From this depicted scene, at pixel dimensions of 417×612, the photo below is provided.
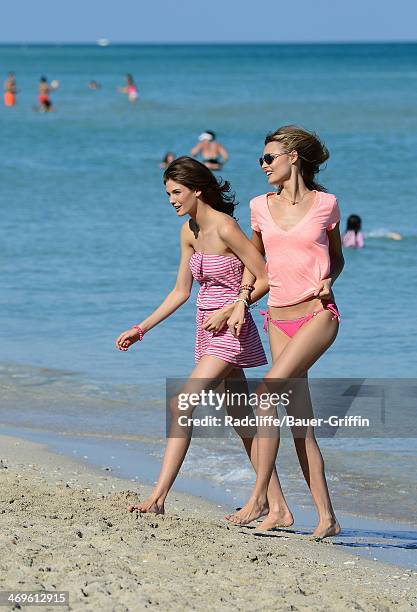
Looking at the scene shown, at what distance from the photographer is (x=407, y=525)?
6254 millimetres

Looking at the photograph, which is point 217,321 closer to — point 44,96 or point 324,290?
point 324,290

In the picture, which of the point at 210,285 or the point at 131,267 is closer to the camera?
the point at 210,285

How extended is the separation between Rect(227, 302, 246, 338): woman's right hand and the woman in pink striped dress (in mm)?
15

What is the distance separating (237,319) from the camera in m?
5.34

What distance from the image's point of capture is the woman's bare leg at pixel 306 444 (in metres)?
5.27

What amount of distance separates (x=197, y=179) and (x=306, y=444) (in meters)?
1.24

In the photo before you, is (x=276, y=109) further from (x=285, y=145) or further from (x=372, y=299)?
(x=285, y=145)

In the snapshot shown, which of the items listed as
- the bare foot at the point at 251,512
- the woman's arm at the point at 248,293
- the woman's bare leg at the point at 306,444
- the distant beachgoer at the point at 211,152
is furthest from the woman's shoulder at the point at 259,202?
the distant beachgoer at the point at 211,152

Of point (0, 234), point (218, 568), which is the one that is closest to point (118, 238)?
point (0, 234)

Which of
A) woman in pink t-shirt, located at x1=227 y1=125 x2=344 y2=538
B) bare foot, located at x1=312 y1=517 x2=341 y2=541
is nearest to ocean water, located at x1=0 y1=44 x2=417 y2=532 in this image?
bare foot, located at x1=312 y1=517 x2=341 y2=541

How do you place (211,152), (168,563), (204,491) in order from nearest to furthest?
(168,563) → (204,491) → (211,152)

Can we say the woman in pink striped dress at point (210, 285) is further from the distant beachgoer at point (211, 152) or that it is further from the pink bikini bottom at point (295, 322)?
the distant beachgoer at point (211, 152)

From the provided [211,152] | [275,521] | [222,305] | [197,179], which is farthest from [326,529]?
[211,152]

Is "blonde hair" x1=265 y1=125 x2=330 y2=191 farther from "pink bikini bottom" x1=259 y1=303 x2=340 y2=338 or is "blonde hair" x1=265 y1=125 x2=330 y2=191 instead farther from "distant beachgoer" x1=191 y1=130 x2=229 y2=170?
"distant beachgoer" x1=191 y1=130 x2=229 y2=170
